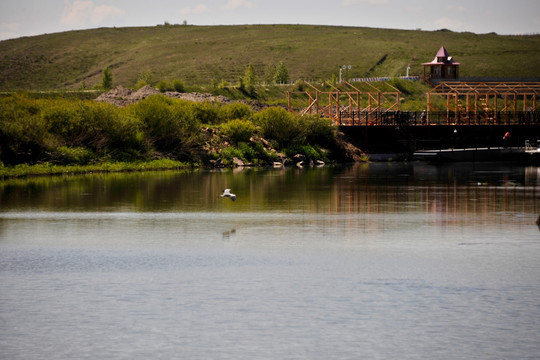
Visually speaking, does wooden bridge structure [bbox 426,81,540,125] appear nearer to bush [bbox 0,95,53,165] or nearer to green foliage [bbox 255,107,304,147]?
green foliage [bbox 255,107,304,147]

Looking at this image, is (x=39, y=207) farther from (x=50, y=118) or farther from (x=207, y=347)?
(x=50, y=118)

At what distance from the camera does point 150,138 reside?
64688 millimetres

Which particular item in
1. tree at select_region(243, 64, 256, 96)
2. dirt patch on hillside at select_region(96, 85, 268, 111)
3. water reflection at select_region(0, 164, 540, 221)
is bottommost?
water reflection at select_region(0, 164, 540, 221)

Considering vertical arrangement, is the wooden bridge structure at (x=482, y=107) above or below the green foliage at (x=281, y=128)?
above

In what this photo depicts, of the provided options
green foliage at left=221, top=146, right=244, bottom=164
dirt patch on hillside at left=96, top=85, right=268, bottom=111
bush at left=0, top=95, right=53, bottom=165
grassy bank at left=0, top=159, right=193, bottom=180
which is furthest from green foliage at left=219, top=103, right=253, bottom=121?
bush at left=0, top=95, right=53, bottom=165

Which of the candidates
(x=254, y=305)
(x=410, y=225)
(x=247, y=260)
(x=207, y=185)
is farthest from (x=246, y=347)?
(x=207, y=185)

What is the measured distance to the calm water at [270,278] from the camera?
14.2m

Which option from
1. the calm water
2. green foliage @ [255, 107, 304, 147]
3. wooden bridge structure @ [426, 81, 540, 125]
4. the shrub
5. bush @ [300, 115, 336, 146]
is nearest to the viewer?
the calm water

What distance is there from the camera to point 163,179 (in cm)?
4984

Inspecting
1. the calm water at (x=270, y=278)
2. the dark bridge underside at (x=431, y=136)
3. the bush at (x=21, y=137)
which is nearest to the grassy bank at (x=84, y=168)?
the bush at (x=21, y=137)

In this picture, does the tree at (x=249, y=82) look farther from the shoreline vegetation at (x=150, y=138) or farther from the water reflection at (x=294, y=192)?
the water reflection at (x=294, y=192)

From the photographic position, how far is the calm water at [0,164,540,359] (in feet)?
46.6

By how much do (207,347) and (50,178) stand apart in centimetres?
3813

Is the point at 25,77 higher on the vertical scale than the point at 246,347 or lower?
higher
